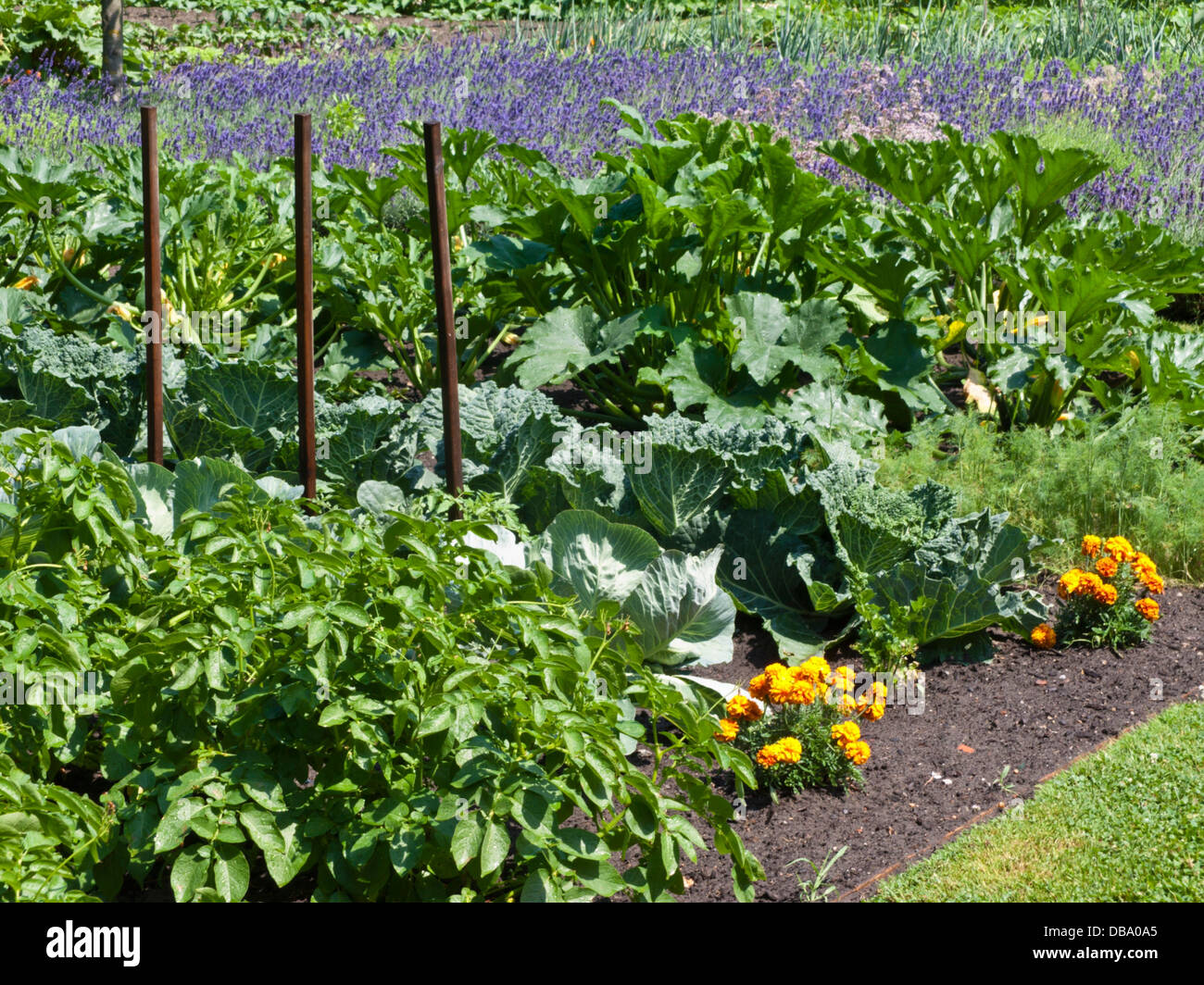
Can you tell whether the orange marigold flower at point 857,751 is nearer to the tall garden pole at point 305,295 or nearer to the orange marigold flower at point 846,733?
the orange marigold flower at point 846,733

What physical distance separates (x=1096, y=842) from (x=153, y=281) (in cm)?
317

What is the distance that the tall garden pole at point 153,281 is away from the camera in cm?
376

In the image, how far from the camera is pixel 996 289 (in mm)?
5812

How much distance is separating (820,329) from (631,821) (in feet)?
9.25

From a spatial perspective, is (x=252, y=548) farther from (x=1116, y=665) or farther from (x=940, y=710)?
(x=1116, y=665)

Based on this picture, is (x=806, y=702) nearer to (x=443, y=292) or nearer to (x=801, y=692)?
(x=801, y=692)

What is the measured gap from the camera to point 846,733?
298 centimetres

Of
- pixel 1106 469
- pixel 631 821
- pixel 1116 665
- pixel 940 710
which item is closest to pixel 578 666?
pixel 631 821

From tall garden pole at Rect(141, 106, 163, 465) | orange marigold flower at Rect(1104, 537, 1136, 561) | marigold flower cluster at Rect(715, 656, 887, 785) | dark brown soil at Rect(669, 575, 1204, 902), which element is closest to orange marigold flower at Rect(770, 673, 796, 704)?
marigold flower cluster at Rect(715, 656, 887, 785)

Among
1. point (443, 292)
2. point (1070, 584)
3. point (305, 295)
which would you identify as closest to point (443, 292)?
point (443, 292)

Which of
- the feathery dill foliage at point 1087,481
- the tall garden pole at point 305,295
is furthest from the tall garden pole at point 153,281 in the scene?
the feathery dill foliage at point 1087,481

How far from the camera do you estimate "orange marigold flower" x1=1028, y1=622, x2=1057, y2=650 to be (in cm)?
361

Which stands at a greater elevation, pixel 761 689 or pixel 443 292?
pixel 443 292

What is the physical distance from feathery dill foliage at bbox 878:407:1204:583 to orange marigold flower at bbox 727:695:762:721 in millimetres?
1304
